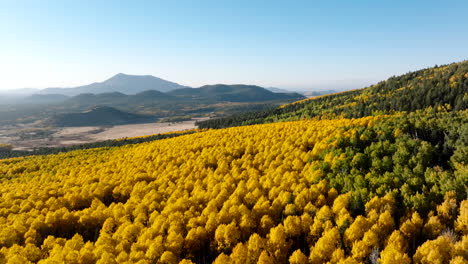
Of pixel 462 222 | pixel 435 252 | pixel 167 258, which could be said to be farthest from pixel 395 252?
pixel 167 258

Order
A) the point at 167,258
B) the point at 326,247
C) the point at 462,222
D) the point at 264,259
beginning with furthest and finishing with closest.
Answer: the point at 167,258, the point at 326,247, the point at 462,222, the point at 264,259

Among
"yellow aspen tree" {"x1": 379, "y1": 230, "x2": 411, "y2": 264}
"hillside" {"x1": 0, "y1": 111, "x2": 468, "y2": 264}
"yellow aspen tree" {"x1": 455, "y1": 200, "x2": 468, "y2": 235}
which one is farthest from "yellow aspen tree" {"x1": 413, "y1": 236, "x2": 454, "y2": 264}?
"yellow aspen tree" {"x1": 455, "y1": 200, "x2": 468, "y2": 235}

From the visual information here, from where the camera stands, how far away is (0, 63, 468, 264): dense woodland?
31578 mm

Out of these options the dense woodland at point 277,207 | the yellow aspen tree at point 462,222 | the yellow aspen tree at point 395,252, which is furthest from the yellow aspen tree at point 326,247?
the yellow aspen tree at point 462,222

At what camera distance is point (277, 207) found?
1629 inches

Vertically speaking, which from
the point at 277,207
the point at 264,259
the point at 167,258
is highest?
the point at 277,207

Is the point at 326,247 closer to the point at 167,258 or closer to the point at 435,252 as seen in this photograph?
the point at 435,252

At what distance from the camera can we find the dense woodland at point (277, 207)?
104ft

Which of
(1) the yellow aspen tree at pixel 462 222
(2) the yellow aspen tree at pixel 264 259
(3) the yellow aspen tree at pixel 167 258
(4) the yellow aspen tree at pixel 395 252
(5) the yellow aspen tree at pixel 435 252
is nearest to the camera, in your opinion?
(5) the yellow aspen tree at pixel 435 252

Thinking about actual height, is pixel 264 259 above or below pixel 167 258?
above

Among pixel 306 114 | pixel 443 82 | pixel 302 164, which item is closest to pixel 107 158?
pixel 302 164

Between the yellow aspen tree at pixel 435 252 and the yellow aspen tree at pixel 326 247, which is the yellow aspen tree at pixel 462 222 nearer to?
the yellow aspen tree at pixel 435 252

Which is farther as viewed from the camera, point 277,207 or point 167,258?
point 277,207

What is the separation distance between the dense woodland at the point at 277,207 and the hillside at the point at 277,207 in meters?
0.17
